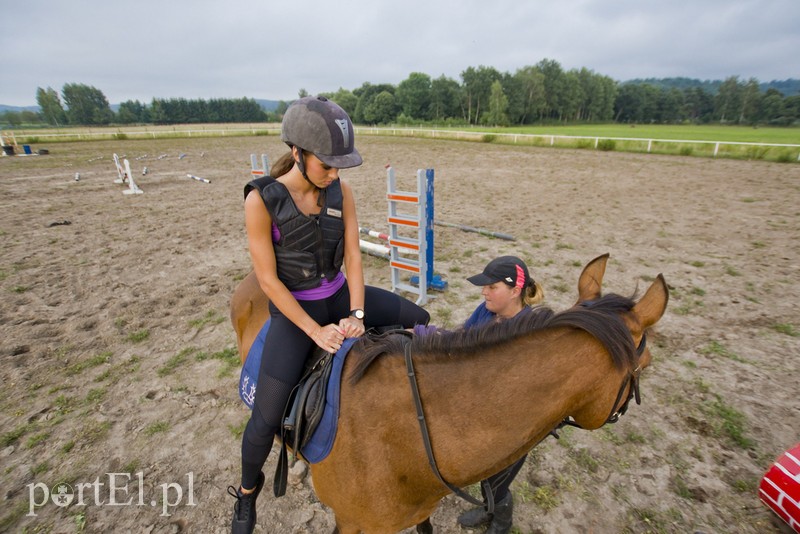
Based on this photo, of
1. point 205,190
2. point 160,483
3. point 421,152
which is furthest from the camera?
point 421,152

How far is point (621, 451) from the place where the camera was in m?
3.25

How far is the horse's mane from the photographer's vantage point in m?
1.42

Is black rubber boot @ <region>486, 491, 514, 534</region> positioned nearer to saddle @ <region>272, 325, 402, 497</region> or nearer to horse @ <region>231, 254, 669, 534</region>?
horse @ <region>231, 254, 669, 534</region>

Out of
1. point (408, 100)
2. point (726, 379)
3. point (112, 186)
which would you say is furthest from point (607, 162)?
point (408, 100)

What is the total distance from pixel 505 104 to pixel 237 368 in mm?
79227

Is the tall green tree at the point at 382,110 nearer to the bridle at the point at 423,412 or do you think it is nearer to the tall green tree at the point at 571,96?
the tall green tree at the point at 571,96

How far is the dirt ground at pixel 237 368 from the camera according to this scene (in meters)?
2.84

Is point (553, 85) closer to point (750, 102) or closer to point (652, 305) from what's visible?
point (750, 102)

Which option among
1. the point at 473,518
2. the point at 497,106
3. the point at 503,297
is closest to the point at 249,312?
the point at 503,297

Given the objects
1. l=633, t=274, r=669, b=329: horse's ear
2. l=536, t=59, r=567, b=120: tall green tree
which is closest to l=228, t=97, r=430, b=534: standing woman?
l=633, t=274, r=669, b=329: horse's ear

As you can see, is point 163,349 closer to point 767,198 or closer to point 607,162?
point 767,198

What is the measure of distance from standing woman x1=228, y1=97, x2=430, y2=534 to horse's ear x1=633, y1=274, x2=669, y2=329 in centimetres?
142

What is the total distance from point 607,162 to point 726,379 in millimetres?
18887

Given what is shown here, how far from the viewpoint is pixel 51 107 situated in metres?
88.8
